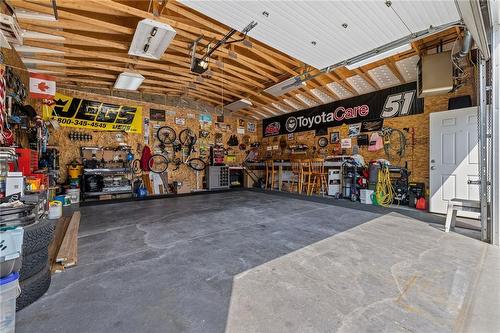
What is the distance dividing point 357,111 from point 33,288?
26.7 feet

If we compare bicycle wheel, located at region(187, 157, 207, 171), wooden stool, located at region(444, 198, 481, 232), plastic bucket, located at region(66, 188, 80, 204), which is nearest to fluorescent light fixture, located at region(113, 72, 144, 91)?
plastic bucket, located at region(66, 188, 80, 204)

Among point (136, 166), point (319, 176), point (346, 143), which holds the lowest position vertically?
point (319, 176)

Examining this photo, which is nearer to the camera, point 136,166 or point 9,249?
point 9,249

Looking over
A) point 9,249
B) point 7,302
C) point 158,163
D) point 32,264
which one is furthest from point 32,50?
point 7,302

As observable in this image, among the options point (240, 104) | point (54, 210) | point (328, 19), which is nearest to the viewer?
point (328, 19)

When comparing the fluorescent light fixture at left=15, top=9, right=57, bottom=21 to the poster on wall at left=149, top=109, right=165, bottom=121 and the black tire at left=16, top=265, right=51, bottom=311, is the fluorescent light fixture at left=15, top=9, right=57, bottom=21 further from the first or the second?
the poster on wall at left=149, top=109, right=165, bottom=121

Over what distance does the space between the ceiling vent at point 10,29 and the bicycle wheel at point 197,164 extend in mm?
5766

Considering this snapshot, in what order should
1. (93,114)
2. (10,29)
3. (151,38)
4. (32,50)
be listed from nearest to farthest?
(10,29) → (151,38) → (32,50) → (93,114)

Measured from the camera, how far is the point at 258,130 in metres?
11.0

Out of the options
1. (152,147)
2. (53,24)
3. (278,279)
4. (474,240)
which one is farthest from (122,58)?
(474,240)

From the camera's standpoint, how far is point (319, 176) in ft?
25.0

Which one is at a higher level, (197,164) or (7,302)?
(197,164)

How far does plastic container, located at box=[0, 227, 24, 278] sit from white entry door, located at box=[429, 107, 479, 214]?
6.82 metres

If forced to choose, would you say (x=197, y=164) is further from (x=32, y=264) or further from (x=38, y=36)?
(x=32, y=264)
